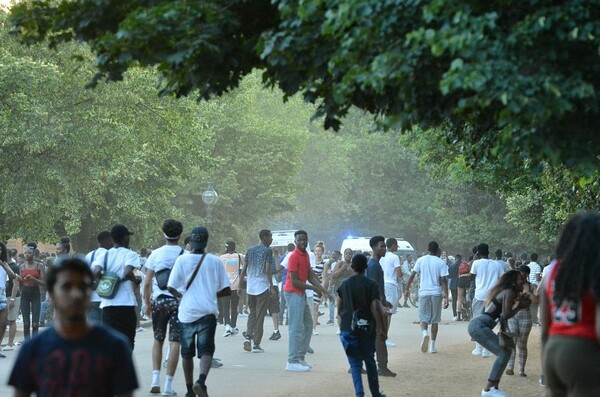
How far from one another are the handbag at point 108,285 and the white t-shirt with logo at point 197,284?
50 centimetres

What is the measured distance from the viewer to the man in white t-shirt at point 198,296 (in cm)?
1209

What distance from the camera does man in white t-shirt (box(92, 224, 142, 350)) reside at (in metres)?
12.4

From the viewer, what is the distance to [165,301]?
13102mm

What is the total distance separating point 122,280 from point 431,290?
28.6 feet

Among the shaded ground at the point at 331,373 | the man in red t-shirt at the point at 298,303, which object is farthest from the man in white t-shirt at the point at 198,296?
the man in red t-shirt at the point at 298,303

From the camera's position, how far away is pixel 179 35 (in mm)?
8820

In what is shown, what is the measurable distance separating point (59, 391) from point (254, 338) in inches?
564

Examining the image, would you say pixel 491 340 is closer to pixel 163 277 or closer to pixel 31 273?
pixel 163 277

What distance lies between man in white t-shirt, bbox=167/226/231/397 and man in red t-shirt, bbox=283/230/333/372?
4157mm

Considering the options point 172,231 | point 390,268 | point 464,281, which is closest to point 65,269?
point 172,231

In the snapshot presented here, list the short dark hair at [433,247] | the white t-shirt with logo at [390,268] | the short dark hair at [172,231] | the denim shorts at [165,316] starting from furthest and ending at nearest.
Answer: the white t-shirt with logo at [390,268]
the short dark hair at [433,247]
the denim shorts at [165,316]
the short dark hair at [172,231]

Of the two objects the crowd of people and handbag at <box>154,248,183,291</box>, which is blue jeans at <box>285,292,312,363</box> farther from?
handbag at <box>154,248,183,291</box>

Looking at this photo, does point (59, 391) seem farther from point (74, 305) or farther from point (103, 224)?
point (103, 224)

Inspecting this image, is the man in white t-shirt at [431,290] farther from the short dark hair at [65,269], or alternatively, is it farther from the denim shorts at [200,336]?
the short dark hair at [65,269]
